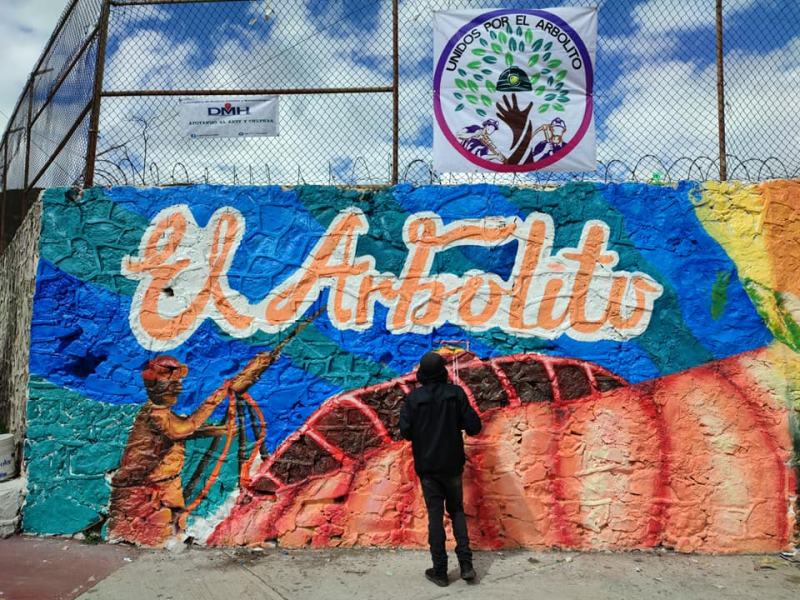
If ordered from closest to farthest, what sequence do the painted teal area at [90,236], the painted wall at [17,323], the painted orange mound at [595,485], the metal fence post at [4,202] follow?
the painted orange mound at [595,485] → the painted teal area at [90,236] → the painted wall at [17,323] → the metal fence post at [4,202]

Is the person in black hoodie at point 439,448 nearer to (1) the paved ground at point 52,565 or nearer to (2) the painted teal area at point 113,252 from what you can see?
(2) the painted teal area at point 113,252

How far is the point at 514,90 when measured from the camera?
515 centimetres

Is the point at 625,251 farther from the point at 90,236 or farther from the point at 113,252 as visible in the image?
the point at 90,236

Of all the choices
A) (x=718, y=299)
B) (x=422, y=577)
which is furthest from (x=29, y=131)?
(x=718, y=299)

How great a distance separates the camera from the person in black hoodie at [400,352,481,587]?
13.6 ft

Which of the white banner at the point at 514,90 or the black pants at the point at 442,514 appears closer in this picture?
the black pants at the point at 442,514

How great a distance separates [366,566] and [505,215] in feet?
9.73

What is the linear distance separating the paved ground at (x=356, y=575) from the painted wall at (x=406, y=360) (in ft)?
0.61

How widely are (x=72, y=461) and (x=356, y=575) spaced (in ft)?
8.24

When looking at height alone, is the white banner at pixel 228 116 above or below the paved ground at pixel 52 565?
above

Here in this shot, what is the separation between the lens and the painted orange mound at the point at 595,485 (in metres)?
4.77

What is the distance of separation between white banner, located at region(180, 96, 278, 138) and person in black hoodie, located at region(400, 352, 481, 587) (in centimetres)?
261

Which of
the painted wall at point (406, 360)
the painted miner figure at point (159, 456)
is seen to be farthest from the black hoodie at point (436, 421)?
the painted miner figure at point (159, 456)

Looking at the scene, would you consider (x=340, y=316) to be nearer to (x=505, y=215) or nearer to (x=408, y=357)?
(x=408, y=357)
